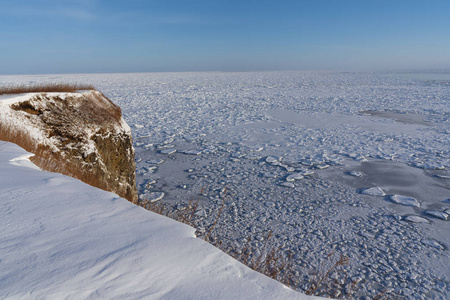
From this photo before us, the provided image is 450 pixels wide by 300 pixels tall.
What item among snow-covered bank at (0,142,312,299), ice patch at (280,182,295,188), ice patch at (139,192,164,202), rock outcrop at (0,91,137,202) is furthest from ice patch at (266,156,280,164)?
snow-covered bank at (0,142,312,299)

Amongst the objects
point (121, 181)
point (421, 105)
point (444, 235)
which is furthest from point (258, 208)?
point (421, 105)

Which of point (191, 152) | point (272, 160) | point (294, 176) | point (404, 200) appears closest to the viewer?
point (404, 200)

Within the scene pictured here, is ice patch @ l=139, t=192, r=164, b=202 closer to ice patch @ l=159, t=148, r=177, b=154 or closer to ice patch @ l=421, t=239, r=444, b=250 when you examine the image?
ice patch @ l=159, t=148, r=177, b=154

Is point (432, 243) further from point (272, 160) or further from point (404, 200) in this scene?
point (272, 160)

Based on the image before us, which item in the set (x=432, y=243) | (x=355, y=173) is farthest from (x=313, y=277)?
(x=355, y=173)

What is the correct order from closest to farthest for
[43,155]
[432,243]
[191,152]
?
1. [43,155]
2. [432,243]
3. [191,152]

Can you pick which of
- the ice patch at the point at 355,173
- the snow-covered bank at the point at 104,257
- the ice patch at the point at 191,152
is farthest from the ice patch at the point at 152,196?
the ice patch at the point at 355,173

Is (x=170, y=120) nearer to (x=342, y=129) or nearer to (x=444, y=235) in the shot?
(x=342, y=129)
